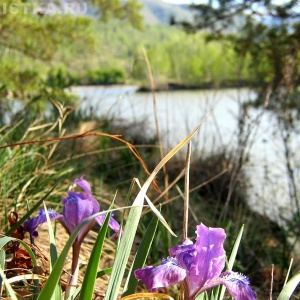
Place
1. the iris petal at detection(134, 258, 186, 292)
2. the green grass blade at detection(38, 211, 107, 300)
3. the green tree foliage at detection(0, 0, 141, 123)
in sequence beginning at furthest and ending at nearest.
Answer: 1. the green tree foliage at detection(0, 0, 141, 123)
2. the iris petal at detection(134, 258, 186, 292)
3. the green grass blade at detection(38, 211, 107, 300)

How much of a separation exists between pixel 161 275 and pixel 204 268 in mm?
89

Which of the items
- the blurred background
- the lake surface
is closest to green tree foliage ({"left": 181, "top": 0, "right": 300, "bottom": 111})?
the blurred background

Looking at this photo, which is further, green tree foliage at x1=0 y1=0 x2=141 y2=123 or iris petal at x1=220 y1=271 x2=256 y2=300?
green tree foliage at x1=0 y1=0 x2=141 y2=123

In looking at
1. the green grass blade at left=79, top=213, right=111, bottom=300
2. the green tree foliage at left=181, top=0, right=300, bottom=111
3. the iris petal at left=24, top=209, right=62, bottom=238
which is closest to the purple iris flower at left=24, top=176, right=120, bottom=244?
the iris petal at left=24, top=209, right=62, bottom=238

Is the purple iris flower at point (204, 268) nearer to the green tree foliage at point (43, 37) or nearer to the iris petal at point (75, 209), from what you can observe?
the iris petal at point (75, 209)

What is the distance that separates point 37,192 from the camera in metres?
2.17

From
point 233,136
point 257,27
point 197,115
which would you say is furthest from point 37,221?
point 257,27

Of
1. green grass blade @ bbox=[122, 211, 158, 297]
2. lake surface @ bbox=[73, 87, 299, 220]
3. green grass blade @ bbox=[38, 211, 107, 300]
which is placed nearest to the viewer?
green grass blade @ bbox=[38, 211, 107, 300]

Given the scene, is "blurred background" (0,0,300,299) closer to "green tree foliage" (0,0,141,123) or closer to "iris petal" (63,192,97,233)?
"green tree foliage" (0,0,141,123)

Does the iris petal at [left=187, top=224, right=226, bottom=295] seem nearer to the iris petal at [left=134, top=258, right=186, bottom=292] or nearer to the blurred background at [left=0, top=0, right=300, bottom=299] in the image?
the iris petal at [left=134, top=258, right=186, bottom=292]

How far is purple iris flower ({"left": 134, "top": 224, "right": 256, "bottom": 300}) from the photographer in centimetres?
84

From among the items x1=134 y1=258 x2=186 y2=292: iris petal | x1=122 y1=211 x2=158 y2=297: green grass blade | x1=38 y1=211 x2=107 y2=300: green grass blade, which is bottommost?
x1=122 y1=211 x2=158 y2=297: green grass blade

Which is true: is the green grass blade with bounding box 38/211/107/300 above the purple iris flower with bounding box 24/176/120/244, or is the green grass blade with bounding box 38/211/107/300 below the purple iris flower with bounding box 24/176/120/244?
above

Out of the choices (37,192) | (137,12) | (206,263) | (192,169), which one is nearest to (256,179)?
(192,169)
